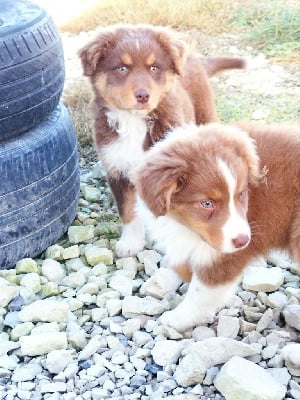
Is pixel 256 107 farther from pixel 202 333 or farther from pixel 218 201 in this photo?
pixel 218 201

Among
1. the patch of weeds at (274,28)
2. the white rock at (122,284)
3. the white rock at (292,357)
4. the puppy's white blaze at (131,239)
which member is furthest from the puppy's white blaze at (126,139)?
the patch of weeds at (274,28)

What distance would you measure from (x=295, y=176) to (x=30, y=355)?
1.58 meters

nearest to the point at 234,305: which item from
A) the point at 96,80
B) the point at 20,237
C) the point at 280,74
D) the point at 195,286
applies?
the point at 195,286

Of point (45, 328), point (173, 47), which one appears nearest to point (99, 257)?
point (45, 328)

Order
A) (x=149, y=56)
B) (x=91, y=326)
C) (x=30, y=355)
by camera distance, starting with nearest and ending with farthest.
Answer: (x=30, y=355) → (x=91, y=326) → (x=149, y=56)

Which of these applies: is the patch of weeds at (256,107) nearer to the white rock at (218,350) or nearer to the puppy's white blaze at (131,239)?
the puppy's white blaze at (131,239)

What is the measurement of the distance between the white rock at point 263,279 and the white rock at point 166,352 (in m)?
0.69

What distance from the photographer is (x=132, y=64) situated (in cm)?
399

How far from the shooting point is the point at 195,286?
11.3ft

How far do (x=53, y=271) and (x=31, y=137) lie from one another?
81 centimetres

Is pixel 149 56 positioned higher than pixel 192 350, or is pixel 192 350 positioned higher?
pixel 149 56

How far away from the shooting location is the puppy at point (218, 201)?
3.00 m

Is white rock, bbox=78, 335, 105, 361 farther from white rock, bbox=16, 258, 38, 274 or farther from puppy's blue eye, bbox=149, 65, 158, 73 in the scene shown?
puppy's blue eye, bbox=149, 65, 158, 73

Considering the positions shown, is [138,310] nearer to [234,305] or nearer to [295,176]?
[234,305]
